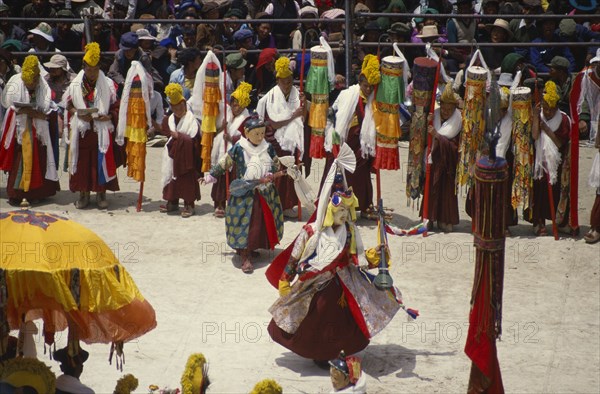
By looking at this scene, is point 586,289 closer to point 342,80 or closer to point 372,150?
point 372,150

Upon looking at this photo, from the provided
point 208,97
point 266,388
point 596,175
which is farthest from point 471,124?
point 266,388

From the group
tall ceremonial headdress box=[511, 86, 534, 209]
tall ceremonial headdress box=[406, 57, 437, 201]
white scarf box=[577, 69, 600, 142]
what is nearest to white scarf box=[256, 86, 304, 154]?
tall ceremonial headdress box=[406, 57, 437, 201]

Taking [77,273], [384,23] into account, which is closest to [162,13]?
[384,23]

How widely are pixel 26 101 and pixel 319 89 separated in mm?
3310

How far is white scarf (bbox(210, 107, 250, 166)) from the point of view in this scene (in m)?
14.3

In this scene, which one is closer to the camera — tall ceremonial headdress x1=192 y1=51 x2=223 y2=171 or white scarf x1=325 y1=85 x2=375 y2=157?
white scarf x1=325 y1=85 x2=375 y2=157

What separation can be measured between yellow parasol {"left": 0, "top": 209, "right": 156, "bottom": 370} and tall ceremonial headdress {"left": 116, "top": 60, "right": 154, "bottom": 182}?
5619 mm

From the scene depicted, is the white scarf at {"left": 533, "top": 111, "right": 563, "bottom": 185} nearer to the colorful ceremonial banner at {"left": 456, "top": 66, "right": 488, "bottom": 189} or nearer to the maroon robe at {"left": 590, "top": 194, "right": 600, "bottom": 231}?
the maroon robe at {"left": 590, "top": 194, "right": 600, "bottom": 231}

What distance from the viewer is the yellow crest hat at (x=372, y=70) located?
46.1 ft

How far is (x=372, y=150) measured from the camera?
14.3m

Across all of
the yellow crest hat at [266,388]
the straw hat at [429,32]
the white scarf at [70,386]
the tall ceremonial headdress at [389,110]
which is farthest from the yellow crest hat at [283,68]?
the yellow crest hat at [266,388]

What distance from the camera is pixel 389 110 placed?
559 inches

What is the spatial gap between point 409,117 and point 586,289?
2.92 m

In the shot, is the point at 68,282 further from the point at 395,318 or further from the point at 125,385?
the point at 395,318
